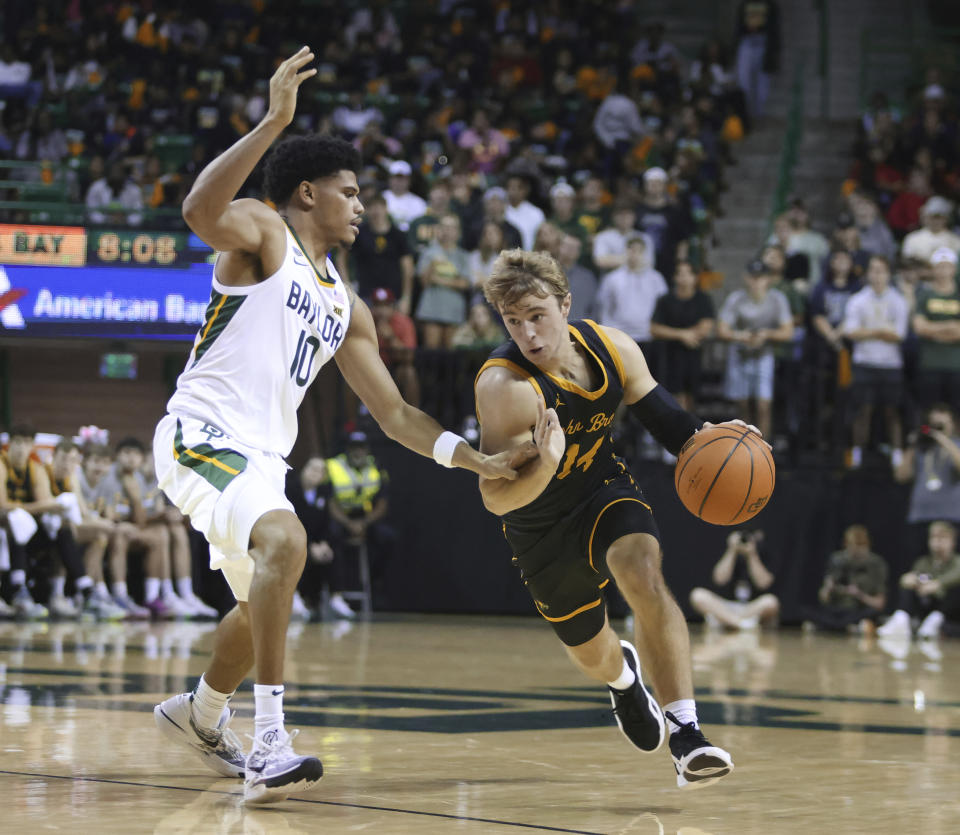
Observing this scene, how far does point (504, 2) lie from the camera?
21.0m

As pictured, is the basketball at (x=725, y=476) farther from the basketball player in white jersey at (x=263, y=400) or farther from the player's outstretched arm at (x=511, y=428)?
the basketball player in white jersey at (x=263, y=400)

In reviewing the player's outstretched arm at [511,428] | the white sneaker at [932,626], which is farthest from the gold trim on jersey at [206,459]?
the white sneaker at [932,626]

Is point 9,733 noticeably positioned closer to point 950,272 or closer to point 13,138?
point 950,272

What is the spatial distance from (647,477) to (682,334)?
1.62m

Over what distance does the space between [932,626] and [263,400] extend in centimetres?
1015

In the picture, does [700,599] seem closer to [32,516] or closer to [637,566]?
[32,516]

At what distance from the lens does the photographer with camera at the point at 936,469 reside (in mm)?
13617

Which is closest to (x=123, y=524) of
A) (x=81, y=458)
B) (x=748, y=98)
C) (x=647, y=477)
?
(x=81, y=458)

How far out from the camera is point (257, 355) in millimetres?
4949

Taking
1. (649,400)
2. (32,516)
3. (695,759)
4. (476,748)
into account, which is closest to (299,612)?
(32,516)

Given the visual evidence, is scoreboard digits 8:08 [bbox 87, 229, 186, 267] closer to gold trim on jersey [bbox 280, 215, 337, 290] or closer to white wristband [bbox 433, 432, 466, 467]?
gold trim on jersey [bbox 280, 215, 337, 290]

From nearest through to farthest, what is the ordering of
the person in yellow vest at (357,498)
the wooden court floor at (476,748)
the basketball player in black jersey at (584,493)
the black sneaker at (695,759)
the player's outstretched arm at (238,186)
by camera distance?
the wooden court floor at (476,748) → the player's outstretched arm at (238,186) → the black sneaker at (695,759) → the basketball player in black jersey at (584,493) → the person in yellow vest at (357,498)

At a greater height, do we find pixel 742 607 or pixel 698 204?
pixel 698 204

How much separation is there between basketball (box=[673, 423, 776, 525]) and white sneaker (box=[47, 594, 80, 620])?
9194 mm
